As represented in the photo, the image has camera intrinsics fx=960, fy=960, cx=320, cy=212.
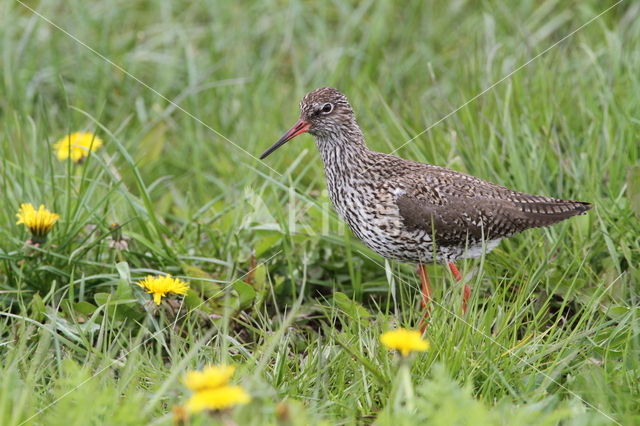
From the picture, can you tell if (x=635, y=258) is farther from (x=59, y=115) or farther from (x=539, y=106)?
(x=59, y=115)

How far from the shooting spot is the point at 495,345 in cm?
391

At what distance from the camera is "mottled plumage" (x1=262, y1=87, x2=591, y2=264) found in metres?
4.61

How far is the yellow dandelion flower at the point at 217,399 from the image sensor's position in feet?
8.49

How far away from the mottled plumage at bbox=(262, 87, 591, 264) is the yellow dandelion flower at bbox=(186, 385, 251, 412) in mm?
2013

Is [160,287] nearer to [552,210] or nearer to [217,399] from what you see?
[217,399]

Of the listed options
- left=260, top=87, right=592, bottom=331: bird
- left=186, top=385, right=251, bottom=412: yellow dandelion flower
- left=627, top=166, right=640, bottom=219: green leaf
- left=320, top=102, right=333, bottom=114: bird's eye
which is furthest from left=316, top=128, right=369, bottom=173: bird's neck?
left=186, top=385, right=251, bottom=412: yellow dandelion flower

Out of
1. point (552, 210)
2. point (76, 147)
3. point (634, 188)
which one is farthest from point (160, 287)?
point (634, 188)

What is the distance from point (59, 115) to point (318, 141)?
9.15 ft

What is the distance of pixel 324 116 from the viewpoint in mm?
4945

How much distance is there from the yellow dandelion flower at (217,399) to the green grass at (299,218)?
152 mm

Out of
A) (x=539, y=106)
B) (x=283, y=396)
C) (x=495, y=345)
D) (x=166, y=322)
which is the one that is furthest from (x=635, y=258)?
(x=166, y=322)

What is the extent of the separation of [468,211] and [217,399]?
236 cm

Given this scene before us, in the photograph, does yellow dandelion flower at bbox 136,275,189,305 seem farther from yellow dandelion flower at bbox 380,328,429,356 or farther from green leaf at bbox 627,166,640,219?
green leaf at bbox 627,166,640,219

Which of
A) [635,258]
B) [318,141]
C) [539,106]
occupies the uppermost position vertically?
[539,106]
